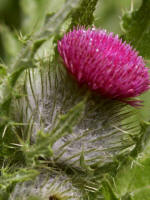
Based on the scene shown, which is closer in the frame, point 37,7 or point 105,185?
point 105,185

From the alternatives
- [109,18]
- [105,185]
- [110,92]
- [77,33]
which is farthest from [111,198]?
[109,18]

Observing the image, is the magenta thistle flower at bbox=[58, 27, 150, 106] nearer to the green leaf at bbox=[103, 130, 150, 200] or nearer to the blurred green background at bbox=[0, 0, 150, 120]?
the green leaf at bbox=[103, 130, 150, 200]

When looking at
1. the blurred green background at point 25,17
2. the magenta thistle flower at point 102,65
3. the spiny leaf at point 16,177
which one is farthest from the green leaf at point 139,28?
the spiny leaf at point 16,177

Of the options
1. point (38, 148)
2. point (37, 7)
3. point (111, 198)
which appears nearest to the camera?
point (38, 148)

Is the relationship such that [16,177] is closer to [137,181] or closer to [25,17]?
[137,181]

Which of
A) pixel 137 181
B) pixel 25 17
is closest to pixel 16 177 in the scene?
pixel 137 181

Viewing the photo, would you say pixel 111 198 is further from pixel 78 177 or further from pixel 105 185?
pixel 78 177

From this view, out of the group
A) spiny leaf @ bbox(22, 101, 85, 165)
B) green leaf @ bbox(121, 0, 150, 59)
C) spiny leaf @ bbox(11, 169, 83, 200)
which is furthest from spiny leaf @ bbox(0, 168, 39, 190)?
green leaf @ bbox(121, 0, 150, 59)
